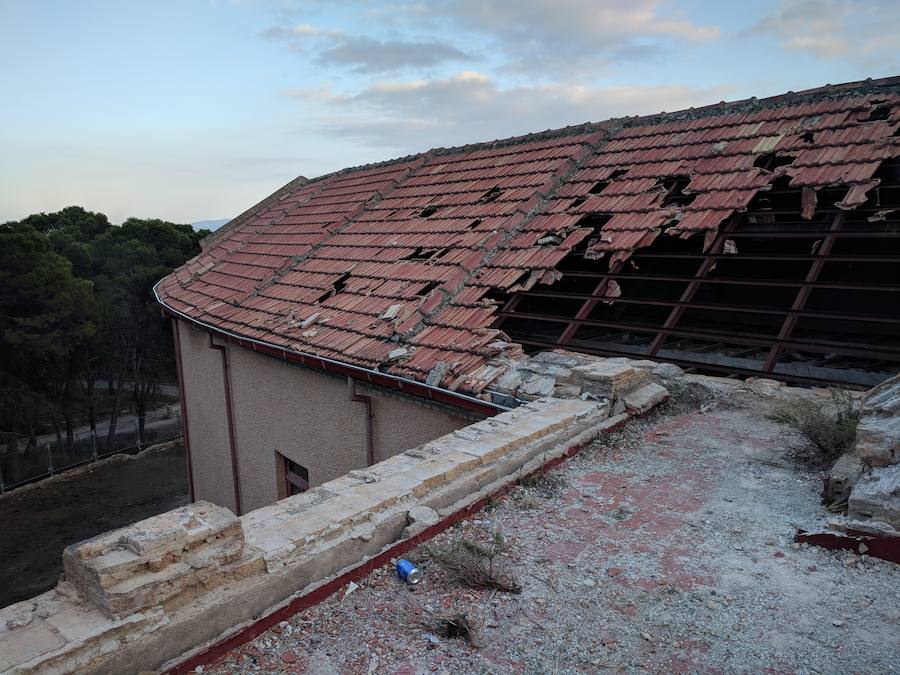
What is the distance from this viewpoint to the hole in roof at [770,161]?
23.5 ft

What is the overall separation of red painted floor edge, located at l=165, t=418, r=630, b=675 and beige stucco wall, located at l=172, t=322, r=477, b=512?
7.33 feet

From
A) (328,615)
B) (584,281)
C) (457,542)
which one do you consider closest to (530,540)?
(457,542)

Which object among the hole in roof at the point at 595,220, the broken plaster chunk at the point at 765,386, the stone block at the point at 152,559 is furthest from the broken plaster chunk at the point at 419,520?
the hole in roof at the point at 595,220

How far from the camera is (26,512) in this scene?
16.6m

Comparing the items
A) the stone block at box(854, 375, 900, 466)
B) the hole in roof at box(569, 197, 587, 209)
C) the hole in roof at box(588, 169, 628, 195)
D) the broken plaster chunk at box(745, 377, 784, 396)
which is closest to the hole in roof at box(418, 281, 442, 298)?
the hole in roof at box(569, 197, 587, 209)

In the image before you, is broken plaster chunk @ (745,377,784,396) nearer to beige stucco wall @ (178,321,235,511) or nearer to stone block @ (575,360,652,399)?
stone block @ (575,360,652,399)

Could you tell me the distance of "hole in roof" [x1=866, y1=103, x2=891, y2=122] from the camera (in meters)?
6.99

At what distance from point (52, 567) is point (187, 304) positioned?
7521mm

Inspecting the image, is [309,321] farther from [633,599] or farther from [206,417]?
[633,599]

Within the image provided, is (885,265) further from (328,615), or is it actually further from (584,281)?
(328,615)

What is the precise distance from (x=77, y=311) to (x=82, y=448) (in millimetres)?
5129

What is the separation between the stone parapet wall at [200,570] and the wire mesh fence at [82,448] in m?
19.7

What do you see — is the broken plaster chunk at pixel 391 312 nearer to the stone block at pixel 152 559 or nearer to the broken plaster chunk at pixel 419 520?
the broken plaster chunk at pixel 419 520

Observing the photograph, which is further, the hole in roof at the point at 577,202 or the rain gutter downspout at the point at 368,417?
the hole in roof at the point at 577,202
